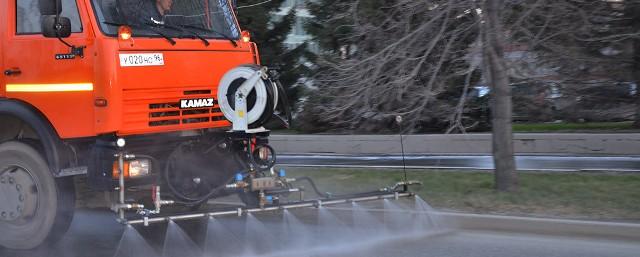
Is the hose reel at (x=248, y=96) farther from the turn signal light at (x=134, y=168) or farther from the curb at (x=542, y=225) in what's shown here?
the curb at (x=542, y=225)

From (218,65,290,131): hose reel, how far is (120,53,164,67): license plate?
657 millimetres

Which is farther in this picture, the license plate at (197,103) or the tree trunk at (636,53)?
the tree trunk at (636,53)

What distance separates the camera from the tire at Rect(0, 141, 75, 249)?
6688 millimetres

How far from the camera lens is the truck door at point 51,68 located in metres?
6.40

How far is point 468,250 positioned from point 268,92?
8.63 ft

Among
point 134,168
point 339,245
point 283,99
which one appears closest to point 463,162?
point 339,245

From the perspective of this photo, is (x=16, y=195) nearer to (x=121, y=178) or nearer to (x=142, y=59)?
(x=121, y=178)

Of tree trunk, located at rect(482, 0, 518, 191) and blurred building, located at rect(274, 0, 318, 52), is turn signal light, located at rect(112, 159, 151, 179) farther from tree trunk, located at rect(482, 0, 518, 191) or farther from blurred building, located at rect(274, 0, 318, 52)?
blurred building, located at rect(274, 0, 318, 52)

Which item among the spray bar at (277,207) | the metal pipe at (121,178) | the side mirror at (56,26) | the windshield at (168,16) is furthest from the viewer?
the windshield at (168,16)

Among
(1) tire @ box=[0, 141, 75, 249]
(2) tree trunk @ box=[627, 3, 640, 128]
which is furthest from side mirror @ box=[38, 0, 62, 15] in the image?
(2) tree trunk @ box=[627, 3, 640, 128]

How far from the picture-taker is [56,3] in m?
6.36

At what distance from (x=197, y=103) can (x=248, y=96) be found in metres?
0.61

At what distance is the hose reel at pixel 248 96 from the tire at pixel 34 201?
177 cm

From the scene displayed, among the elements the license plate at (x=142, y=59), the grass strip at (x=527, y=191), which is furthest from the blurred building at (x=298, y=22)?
the license plate at (x=142, y=59)
